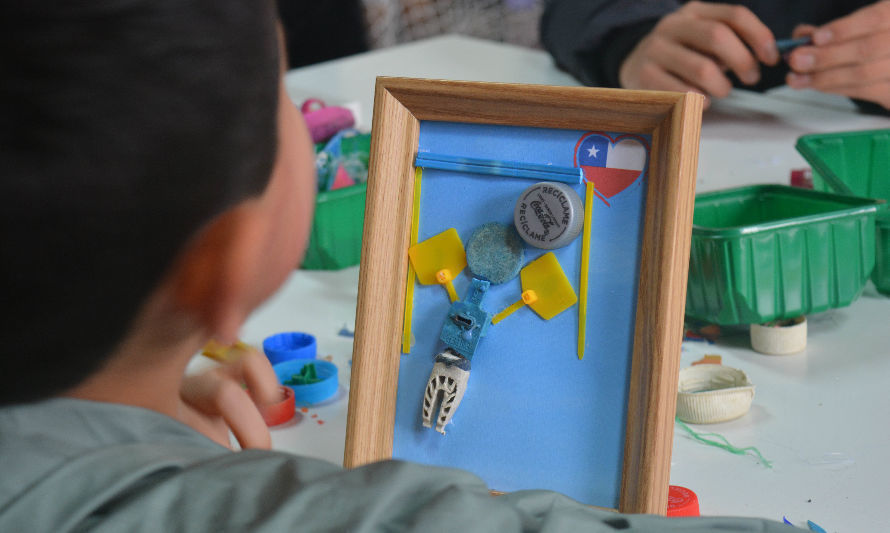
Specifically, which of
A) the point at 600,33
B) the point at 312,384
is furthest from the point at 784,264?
the point at 600,33

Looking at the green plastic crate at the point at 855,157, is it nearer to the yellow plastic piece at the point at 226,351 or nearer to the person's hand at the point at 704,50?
the person's hand at the point at 704,50

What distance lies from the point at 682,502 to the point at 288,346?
0.39 metres

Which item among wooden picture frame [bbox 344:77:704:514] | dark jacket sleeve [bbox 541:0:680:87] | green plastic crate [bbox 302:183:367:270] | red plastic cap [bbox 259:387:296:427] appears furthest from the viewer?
dark jacket sleeve [bbox 541:0:680:87]

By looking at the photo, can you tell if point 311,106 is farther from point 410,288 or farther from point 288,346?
point 410,288

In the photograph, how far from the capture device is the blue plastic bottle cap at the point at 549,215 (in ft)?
1.83

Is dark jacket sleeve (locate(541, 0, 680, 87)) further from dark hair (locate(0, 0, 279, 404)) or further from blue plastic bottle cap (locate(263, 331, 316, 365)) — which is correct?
dark hair (locate(0, 0, 279, 404))

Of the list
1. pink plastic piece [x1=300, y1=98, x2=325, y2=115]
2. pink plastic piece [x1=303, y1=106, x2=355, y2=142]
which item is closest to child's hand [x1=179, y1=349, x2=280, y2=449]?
pink plastic piece [x1=303, y1=106, x2=355, y2=142]

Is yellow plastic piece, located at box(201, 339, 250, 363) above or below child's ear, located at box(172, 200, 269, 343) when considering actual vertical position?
below

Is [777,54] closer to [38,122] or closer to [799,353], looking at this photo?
[799,353]

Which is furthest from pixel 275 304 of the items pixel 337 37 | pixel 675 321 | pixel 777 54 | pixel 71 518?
pixel 337 37

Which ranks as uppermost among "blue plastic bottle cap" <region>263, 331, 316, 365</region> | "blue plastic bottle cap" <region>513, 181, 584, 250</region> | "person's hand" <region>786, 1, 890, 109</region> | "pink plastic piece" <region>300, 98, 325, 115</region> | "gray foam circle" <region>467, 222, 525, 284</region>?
"person's hand" <region>786, 1, 890, 109</region>

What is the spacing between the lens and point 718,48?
1.30m

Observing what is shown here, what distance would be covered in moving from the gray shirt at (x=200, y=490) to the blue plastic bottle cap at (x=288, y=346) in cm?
42

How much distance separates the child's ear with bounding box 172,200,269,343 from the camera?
0.32 metres
